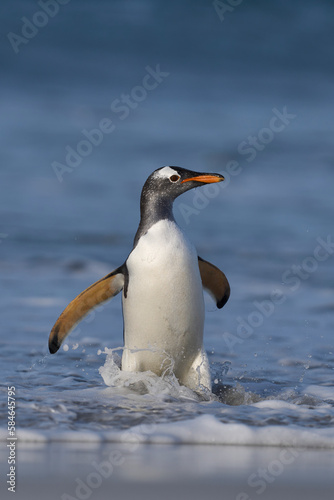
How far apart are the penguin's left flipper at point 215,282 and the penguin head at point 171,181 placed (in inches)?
15.9

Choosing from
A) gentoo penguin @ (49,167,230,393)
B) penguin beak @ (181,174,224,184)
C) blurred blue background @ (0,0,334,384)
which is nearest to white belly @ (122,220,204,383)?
gentoo penguin @ (49,167,230,393)

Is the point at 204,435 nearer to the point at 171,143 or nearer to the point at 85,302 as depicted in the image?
the point at 85,302

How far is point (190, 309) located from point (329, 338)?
1725mm

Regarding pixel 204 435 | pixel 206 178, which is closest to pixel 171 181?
pixel 206 178

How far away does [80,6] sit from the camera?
64.7 ft

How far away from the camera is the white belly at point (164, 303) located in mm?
3729

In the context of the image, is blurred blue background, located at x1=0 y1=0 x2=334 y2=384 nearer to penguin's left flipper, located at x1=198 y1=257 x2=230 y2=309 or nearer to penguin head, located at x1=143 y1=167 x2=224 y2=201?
penguin's left flipper, located at x1=198 y1=257 x2=230 y2=309

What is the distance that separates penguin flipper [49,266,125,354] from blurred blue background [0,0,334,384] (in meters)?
0.99

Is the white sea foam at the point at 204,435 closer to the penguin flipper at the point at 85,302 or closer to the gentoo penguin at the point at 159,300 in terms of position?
the gentoo penguin at the point at 159,300

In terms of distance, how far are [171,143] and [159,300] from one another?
12.0m

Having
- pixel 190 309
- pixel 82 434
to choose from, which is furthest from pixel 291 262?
pixel 82 434

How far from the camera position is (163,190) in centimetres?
394

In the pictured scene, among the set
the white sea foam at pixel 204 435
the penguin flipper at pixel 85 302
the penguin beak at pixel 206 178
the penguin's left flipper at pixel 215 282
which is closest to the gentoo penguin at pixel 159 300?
the penguin flipper at pixel 85 302

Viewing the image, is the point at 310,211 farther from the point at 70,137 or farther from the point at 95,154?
the point at 70,137
